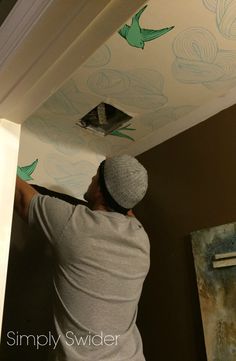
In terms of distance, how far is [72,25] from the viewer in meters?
0.57

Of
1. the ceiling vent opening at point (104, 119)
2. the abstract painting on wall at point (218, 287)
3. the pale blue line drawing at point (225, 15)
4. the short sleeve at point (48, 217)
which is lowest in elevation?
the abstract painting on wall at point (218, 287)

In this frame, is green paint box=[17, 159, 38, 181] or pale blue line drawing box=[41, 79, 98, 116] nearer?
pale blue line drawing box=[41, 79, 98, 116]

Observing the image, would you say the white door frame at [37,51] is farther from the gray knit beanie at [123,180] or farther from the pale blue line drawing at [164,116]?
the pale blue line drawing at [164,116]

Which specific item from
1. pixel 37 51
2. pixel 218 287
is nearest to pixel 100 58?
pixel 37 51

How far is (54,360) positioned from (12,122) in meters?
0.74

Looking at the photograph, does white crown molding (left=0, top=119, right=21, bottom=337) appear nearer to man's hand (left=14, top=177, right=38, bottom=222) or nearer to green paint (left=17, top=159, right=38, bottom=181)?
man's hand (left=14, top=177, right=38, bottom=222)

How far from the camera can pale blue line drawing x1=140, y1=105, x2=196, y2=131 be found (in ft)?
5.16

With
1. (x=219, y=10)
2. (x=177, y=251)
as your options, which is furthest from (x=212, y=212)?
(x=219, y=10)

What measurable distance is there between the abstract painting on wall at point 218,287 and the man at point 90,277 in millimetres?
304

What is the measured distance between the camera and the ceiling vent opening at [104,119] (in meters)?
1.58


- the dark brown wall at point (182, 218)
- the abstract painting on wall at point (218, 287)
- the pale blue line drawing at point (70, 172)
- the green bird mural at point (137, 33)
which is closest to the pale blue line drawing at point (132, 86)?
the green bird mural at point (137, 33)

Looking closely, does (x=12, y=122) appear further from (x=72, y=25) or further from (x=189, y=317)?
(x=189, y=317)

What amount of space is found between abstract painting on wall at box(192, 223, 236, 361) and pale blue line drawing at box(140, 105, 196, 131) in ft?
1.83

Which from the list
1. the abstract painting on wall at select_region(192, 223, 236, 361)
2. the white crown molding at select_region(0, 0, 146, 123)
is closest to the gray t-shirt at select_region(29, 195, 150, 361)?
the abstract painting on wall at select_region(192, 223, 236, 361)
